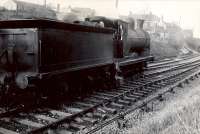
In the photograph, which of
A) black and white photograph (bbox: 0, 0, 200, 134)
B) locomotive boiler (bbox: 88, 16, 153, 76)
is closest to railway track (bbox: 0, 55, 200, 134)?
black and white photograph (bbox: 0, 0, 200, 134)

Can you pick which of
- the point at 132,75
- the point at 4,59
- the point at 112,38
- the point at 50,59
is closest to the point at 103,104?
the point at 50,59

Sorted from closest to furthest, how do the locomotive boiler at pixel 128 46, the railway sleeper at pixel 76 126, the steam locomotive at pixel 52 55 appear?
the railway sleeper at pixel 76 126 → the steam locomotive at pixel 52 55 → the locomotive boiler at pixel 128 46

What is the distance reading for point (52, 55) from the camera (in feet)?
22.8

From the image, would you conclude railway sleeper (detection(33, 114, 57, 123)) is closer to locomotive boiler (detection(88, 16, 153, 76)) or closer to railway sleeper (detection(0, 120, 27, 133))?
railway sleeper (detection(0, 120, 27, 133))

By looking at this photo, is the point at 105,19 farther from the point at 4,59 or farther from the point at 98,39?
the point at 4,59

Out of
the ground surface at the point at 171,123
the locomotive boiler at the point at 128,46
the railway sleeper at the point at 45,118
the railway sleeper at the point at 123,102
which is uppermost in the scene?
the locomotive boiler at the point at 128,46

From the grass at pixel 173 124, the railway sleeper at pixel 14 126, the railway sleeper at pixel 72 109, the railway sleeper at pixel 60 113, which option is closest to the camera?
the grass at pixel 173 124

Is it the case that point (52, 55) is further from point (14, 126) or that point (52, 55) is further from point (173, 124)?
point (173, 124)

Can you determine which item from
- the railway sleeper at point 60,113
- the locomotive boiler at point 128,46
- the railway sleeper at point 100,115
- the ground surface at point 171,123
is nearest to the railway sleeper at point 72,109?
the railway sleeper at point 60,113

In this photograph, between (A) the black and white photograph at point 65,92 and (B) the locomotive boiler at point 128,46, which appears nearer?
(A) the black and white photograph at point 65,92

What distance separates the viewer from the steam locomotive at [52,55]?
6602 millimetres

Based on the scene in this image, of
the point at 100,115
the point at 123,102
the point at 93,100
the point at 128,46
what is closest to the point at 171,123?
the point at 100,115

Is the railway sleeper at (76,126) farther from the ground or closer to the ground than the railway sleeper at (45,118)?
closer to the ground

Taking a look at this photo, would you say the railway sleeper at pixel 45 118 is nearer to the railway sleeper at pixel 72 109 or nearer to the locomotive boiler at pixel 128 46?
the railway sleeper at pixel 72 109
